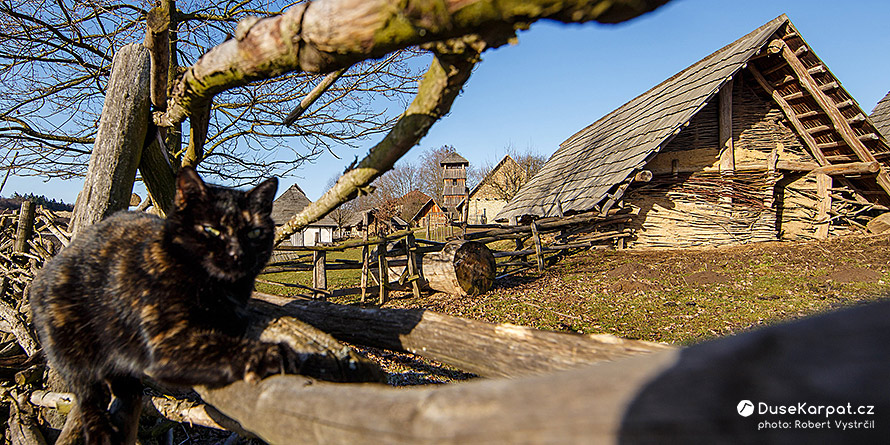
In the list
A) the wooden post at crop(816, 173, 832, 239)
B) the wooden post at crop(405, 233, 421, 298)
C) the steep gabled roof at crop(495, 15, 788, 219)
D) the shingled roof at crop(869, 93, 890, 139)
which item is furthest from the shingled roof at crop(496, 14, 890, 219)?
the shingled roof at crop(869, 93, 890, 139)

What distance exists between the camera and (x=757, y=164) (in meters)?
12.5

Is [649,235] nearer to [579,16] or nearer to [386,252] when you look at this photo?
[386,252]

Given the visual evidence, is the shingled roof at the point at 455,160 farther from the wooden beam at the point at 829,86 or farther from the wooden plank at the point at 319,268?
the wooden beam at the point at 829,86

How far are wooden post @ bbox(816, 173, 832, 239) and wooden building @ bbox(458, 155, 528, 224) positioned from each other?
→ 2675 centimetres

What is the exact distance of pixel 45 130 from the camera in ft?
20.1

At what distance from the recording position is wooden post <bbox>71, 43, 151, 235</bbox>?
8.89ft

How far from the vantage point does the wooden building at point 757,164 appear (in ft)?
39.0

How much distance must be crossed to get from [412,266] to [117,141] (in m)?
8.47

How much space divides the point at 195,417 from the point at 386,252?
27.6 feet

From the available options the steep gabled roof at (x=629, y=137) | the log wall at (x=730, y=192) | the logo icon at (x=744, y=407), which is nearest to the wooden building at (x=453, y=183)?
the steep gabled roof at (x=629, y=137)

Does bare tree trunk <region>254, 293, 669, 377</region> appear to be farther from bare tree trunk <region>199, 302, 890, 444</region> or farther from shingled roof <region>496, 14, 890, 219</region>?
shingled roof <region>496, 14, 890, 219</region>

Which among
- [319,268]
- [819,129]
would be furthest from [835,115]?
[319,268]

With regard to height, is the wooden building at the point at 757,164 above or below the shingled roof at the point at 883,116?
below

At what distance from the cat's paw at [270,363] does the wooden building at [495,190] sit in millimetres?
37563
